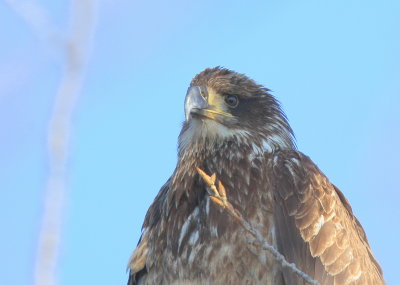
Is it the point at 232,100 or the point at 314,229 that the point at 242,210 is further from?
the point at 232,100

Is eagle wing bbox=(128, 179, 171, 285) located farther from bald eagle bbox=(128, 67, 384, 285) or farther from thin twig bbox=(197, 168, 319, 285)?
thin twig bbox=(197, 168, 319, 285)

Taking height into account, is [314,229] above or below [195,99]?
below

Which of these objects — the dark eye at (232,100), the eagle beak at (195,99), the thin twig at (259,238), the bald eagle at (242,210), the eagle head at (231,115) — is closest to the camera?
the thin twig at (259,238)

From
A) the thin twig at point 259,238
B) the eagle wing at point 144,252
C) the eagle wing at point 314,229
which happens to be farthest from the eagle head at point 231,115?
the thin twig at point 259,238

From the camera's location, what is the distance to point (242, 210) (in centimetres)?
587

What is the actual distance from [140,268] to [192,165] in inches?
36.2

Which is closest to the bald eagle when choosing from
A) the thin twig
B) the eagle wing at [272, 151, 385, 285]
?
the eagle wing at [272, 151, 385, 285]

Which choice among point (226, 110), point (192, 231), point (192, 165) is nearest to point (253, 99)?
point (226, 110)

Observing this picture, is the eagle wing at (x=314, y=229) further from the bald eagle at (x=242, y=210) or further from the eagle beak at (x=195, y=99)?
the eagle beak at (x=195, y=99)

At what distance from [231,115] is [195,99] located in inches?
15.1

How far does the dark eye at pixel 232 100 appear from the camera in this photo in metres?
6.70

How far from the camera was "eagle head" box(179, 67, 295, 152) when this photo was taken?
21.1 feet


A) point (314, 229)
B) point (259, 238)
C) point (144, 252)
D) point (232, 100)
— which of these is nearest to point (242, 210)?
point (314, 229)

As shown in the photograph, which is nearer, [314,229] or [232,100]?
[314,229]
